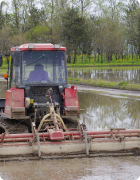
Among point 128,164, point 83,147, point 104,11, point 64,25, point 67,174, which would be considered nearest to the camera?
point 67,174

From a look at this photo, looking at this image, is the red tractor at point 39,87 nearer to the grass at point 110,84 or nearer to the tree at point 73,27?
the grass at point 110,84

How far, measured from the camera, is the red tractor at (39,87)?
7.68 metres

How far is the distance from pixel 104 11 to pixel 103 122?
194ft

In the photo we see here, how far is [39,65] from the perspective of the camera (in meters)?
8.16

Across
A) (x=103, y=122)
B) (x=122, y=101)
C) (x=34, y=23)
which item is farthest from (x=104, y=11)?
(x=103, y=122)

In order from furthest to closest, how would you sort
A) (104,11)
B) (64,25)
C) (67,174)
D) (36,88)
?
(104,11), (64,25), (36,88), (67,174)

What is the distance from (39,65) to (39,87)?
60 cm

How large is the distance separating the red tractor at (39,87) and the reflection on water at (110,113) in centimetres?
161

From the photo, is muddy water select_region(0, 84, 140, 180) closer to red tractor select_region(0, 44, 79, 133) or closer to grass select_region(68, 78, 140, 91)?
red tractor select_region(0, 44, 79, 133)

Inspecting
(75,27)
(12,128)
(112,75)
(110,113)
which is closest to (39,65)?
(12,128)

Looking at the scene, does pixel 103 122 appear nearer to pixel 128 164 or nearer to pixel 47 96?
pixel 47 96

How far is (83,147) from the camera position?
6.43m

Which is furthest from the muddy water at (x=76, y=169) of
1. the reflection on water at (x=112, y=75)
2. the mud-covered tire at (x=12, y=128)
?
the reflection on water at (x=112, y=75)

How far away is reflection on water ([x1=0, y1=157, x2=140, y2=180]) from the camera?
5301 mm
